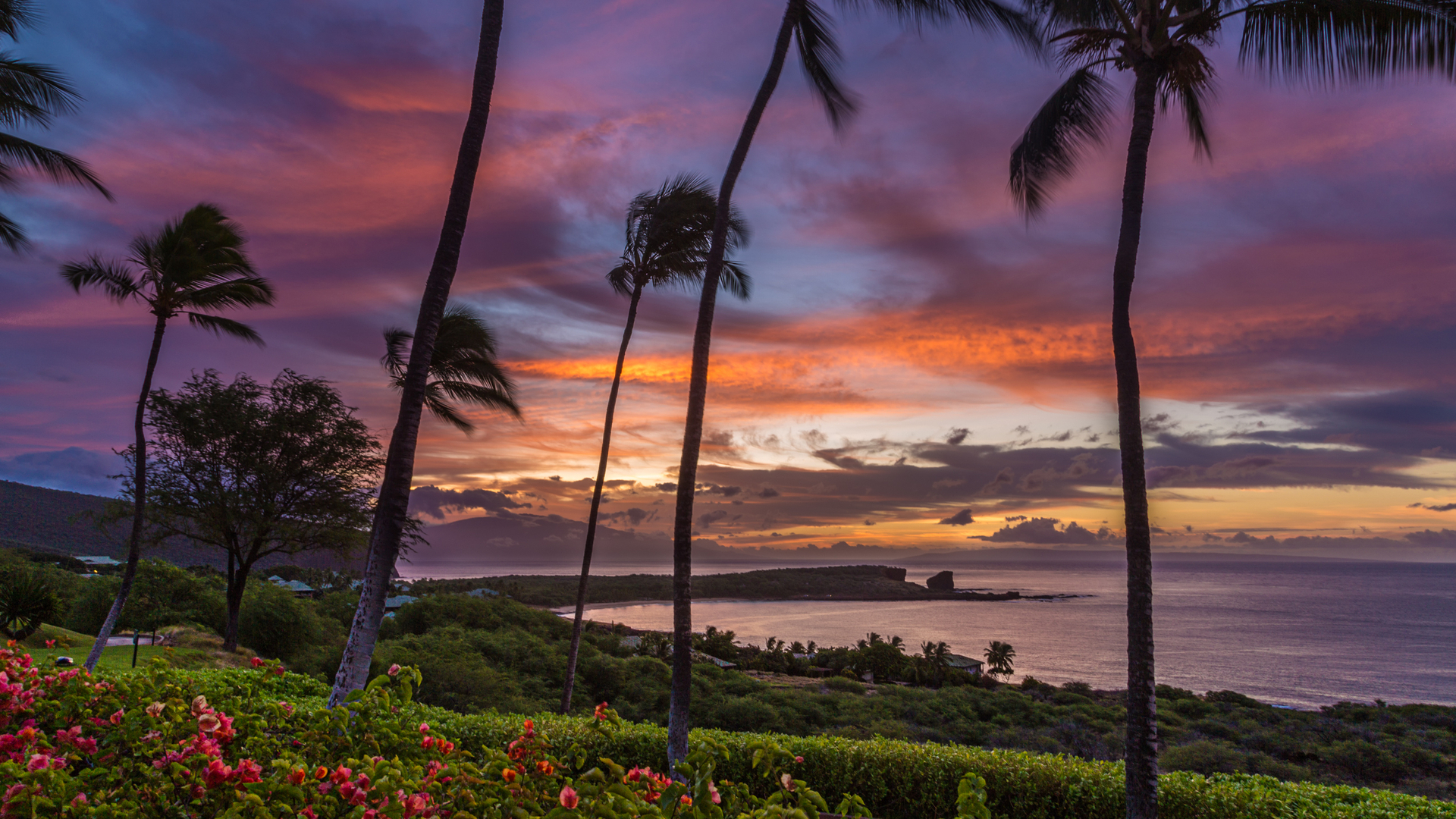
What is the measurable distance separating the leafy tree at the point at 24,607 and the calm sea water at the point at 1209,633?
57.5m

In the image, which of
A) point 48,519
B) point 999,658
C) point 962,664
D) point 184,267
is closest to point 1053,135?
point 184,267

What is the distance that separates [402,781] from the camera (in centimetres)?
355

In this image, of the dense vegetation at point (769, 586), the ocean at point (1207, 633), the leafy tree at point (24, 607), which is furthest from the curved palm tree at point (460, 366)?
the dense vegetation at point (769, 586)

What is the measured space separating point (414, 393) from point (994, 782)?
785 centimetres

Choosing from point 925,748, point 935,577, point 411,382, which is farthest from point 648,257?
point 935,577

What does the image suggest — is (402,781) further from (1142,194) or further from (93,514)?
(93,514)

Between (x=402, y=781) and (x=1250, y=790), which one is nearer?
(x=402, y=781)

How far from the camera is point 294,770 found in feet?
10.5

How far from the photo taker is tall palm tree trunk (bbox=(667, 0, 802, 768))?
25.5ft

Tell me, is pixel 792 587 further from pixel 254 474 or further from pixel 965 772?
pixel 965 772

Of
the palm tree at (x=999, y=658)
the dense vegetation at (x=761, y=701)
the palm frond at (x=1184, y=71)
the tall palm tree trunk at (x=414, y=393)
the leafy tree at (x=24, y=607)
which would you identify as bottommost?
the palm tree at (x=999, y=658)

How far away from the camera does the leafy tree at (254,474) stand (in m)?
18.4

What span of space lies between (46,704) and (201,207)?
1291cm

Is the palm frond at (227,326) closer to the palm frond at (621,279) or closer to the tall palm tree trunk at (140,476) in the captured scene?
the tall palm tree trunk at (140,476)
